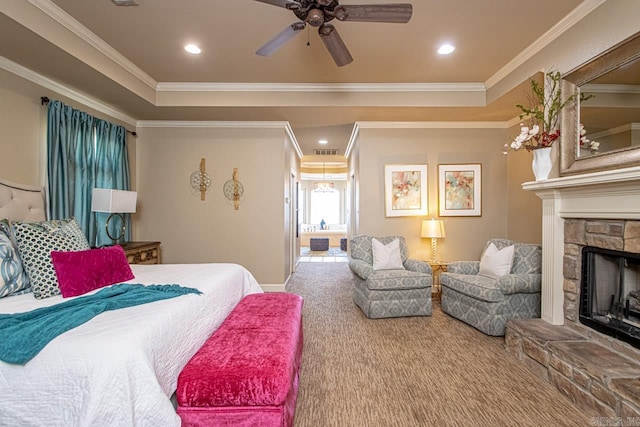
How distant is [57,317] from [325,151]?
6417 millimetres

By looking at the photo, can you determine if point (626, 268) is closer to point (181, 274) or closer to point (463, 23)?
point (463, 23)

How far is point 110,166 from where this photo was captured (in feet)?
13.0

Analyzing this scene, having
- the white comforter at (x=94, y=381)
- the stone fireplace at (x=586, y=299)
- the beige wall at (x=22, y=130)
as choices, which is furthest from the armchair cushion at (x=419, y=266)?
the beige wall at (x=22, y=130)

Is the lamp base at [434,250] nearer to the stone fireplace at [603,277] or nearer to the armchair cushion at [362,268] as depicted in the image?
the armchair cushion at [362,268]

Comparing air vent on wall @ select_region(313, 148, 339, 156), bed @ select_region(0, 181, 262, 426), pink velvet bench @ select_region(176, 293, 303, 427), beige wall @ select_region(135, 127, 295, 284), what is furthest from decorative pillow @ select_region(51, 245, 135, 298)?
air vent on wall @ select_region(313, 148, 339, 156)

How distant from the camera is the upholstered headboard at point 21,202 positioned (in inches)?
97.1

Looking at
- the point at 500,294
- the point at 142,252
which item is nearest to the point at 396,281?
the point at 500,294

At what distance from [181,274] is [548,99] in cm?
370

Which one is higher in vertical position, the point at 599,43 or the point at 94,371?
the point at 599,43

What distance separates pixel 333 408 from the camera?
193 centimetres

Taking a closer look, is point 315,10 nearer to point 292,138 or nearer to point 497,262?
point 497,262

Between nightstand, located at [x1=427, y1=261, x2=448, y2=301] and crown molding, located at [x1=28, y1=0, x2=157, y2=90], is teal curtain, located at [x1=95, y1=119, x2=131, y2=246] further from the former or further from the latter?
nightstand, located at [x1=427, y1=261, x2=448, y2=301]

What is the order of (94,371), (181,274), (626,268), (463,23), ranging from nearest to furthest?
(94,371) < (626,268) < (181,274) < (463,23)

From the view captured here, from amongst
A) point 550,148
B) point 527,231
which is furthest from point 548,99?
point 527,231
